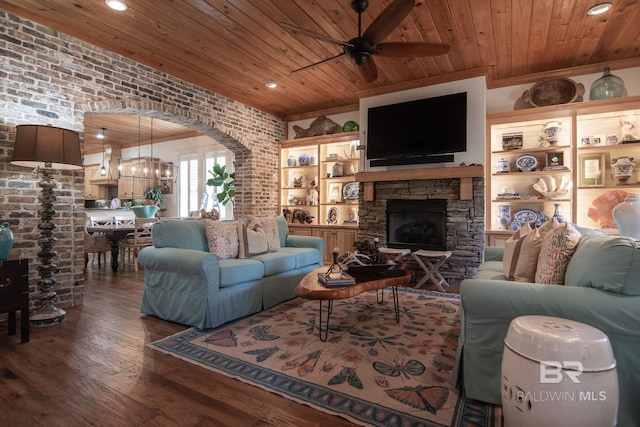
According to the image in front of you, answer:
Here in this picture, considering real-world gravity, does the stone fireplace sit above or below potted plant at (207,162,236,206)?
below

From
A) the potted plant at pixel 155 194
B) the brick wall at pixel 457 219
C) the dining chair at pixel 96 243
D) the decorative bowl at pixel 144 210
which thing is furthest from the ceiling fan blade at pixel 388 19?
the potted plant at pixel 155 194

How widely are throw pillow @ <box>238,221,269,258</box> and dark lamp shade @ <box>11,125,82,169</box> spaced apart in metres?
1.71

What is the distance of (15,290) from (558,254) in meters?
3.85

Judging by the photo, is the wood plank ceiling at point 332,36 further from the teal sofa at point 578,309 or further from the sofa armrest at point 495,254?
the teal sofa at point 578,309

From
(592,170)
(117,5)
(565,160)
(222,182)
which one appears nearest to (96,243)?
(222,182)

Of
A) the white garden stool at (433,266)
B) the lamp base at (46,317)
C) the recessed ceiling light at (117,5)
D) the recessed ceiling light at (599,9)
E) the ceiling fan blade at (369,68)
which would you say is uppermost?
the recessed ceiling light at (599,9)

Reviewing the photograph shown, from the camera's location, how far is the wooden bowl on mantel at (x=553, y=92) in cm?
437

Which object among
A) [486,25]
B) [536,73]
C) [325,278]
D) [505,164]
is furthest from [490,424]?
[536,73]

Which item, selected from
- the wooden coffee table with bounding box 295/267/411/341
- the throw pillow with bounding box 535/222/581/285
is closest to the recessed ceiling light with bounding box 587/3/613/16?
the throw pillow with bounding box 535/222/581/285

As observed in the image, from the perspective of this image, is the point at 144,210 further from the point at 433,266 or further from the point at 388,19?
the point at 388,19

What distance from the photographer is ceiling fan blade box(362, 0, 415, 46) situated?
2314mm

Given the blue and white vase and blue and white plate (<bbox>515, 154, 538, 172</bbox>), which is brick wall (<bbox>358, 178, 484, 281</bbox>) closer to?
the blue and white vase

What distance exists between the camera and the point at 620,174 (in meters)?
4.16

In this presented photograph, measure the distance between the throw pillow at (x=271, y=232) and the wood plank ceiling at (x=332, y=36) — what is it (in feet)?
6.79
